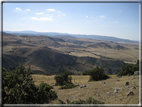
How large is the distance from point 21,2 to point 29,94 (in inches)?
326

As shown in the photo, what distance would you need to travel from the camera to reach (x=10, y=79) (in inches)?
366

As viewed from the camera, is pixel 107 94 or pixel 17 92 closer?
pixel 17 92

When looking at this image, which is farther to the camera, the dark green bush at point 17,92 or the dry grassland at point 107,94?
the dry grassland at point 107,94

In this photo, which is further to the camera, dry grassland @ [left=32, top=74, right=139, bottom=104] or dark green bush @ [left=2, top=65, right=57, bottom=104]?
dry grassland @ [left=32, top=74, right=139, bottom=104]

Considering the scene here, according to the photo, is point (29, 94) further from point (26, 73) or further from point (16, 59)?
point (16, 59)

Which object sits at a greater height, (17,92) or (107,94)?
(17,92)

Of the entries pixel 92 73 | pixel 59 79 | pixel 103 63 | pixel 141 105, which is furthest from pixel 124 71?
pixel 103 63

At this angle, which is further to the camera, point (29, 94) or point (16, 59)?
point (16, 59)

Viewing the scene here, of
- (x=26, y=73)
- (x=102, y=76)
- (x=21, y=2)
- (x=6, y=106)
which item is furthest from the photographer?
(x=102, y=76)

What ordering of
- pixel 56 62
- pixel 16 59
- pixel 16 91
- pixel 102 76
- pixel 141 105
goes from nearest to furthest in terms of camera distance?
pixel 141 105 → pixel 16 91 → pixel 102 76 → pixel 16 59 → pixel 56 62

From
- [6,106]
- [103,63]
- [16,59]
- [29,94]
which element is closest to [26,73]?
[29,94]

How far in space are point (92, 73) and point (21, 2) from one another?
22809 mm

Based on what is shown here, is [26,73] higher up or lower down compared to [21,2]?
lower down

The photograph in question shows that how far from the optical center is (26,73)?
40.0ft
